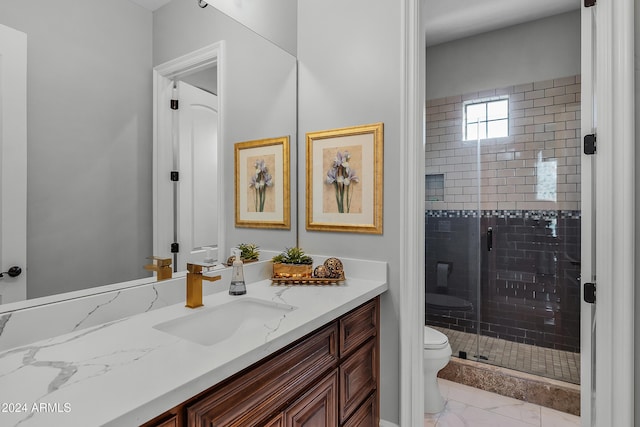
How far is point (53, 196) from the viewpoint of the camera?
3.26ft

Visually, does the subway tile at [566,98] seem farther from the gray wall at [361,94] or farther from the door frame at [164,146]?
the door frame at [164,146]

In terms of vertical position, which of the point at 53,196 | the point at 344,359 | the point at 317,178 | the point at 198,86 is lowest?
the point at 344,359

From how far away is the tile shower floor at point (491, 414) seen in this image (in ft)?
6.83

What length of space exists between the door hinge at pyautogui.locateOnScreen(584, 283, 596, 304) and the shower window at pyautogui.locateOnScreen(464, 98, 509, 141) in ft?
6.06

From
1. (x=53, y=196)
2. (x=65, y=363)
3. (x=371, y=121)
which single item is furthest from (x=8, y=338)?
(x=371, y=121)

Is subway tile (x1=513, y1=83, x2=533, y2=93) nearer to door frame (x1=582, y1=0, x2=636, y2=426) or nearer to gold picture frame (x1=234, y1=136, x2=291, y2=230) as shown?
door frame (x1=582, y1=0, x2=636, y2=426)

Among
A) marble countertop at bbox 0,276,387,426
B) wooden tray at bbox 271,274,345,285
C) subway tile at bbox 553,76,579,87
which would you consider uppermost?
subway tile at bbox 553,76,579,87

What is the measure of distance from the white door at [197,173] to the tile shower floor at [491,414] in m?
1.74

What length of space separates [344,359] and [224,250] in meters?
0.72

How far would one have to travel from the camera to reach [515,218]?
2.91 meters

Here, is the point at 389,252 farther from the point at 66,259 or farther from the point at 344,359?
the point at 66,259

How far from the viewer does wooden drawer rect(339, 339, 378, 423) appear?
1371 mm

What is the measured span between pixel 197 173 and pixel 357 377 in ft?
3.65

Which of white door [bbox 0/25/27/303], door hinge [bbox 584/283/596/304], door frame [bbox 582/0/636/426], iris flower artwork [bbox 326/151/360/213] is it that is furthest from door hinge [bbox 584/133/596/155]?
white door [bbox 0/25/27/303]
